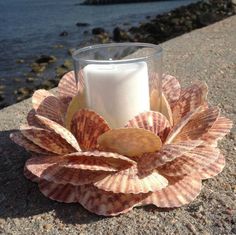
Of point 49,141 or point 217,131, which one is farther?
point 217,131

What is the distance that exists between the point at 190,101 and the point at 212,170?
0.89ft

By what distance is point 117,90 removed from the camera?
1.65 m

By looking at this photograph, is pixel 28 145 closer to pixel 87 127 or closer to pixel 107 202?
pixel 87 127

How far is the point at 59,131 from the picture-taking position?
1.54m

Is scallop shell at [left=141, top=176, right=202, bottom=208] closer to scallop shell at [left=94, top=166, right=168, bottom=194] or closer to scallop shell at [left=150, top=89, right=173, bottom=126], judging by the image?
scallop shell at [left=94, top=166, right=168, bottom=194]

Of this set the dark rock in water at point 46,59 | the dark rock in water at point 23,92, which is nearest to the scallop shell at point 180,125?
the dark rock in water at point 23,92

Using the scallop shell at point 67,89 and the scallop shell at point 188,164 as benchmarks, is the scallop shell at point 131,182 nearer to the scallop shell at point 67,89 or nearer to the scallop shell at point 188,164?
the scallop shell at point 188,164

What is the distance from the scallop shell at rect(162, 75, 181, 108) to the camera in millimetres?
1895

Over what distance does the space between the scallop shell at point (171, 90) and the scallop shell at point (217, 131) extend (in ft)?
0.62

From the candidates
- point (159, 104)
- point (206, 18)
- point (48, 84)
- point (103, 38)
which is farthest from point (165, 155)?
point (103, 38)

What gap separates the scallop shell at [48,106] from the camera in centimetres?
185

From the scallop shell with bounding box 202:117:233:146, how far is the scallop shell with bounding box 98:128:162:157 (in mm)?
230

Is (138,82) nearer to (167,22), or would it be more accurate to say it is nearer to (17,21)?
(167,22)

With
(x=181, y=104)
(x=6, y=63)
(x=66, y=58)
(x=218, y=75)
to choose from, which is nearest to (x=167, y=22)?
(x=66, y=58)
